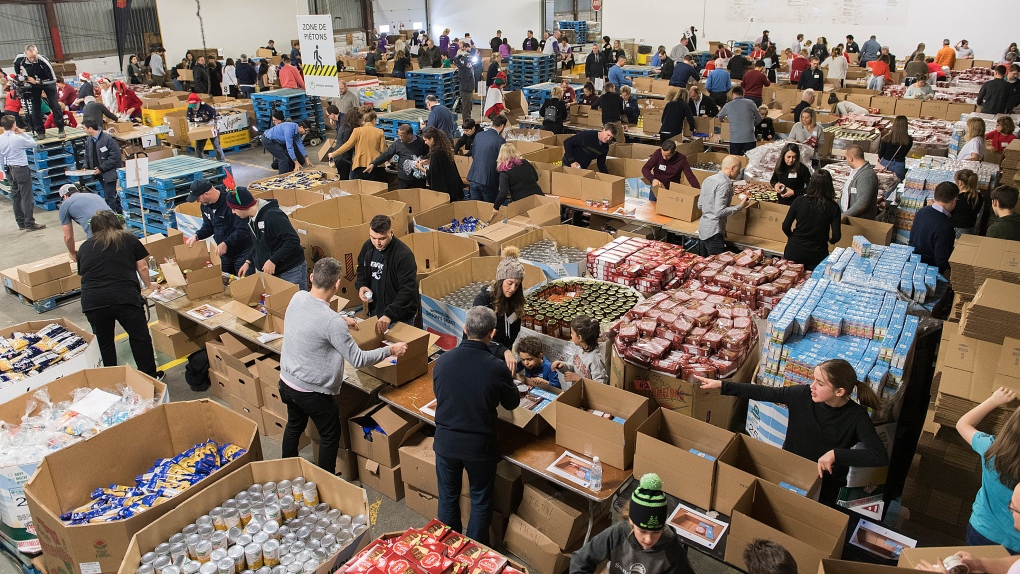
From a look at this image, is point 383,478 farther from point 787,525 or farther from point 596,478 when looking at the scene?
point 787,525

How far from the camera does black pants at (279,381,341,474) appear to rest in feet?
15.7

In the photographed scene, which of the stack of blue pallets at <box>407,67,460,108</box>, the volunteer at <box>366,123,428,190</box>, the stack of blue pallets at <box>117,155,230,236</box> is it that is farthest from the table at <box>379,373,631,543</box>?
the stack of blue pallets at <box>407,67,460,108</box>

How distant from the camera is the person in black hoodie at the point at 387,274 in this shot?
224 inches

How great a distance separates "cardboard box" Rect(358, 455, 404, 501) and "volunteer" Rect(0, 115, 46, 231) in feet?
27.6

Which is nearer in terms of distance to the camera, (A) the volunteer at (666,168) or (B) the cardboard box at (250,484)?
(B) the cardboard box at (250,484)

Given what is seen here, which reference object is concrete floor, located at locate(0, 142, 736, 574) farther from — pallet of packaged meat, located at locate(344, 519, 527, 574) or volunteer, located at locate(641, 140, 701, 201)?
volunteer, located at locate(641, 140, 701, 201)

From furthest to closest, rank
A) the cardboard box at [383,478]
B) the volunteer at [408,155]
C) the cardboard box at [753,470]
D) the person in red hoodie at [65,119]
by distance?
the person in red hoodie at [65,119]
the volunteer at [408,155]
the cardboard box at [383,478]
the cardboard box at [753,470]

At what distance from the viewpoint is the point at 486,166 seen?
8859 mm

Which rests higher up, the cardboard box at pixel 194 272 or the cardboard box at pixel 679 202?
the cardboard box at pixel 679 202

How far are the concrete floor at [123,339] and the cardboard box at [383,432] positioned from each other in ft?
1.16

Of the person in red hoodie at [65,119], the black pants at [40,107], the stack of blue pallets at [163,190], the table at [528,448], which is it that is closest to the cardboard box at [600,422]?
the table at [528,448]

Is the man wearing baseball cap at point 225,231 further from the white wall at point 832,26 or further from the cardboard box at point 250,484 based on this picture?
the white wall at point 832,26

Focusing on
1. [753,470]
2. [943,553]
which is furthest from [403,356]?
[943,553]

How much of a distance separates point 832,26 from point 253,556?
24057 millimetres
